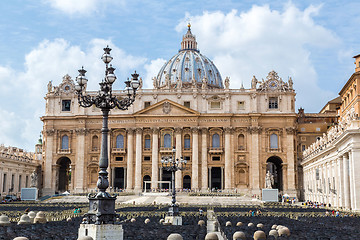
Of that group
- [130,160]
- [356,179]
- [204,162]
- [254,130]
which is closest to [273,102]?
[254,130]

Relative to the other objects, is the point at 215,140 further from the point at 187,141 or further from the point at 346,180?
the point at 346,180

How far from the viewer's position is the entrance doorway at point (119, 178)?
287 feet

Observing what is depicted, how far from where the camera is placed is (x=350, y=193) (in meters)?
45.4

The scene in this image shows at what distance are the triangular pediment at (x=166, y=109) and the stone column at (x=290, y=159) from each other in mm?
17577

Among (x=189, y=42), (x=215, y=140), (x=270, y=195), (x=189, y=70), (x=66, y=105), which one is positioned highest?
A: (x=189, y=42)

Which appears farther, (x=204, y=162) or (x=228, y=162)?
(x=204, y=162)

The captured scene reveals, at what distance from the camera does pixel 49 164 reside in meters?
86.1

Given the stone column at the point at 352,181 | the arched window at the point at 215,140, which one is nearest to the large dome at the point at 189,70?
the arched window at the point at 215,140

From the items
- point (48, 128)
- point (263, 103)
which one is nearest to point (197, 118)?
point (263, 103)

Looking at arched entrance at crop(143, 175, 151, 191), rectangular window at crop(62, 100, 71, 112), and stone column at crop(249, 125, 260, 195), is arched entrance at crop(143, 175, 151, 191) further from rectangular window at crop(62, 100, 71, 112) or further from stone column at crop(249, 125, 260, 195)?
rectangular window at crop(62, 100, 71, 112)

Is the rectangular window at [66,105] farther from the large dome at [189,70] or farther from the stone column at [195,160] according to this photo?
the large dome at [189,70]

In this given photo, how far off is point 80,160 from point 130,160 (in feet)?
30.2

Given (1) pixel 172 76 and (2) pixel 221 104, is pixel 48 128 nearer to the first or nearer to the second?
(2) pixel 221 104

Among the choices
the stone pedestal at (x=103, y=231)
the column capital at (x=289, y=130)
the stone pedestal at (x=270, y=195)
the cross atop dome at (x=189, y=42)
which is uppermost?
the cross atop dome at (x=189, y=42)
